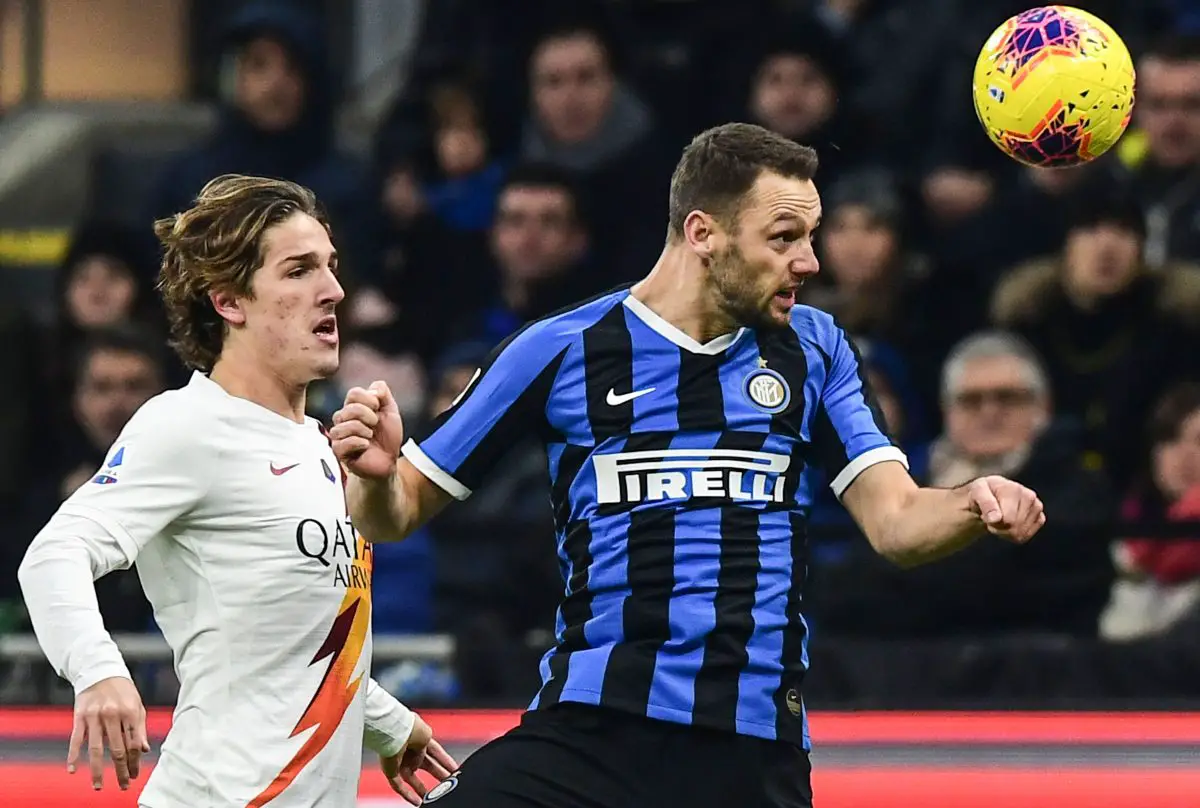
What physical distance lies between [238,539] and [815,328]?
1.22 m

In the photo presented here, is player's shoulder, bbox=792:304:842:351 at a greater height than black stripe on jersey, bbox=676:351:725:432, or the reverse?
player's shoulder, bbox=792:304:842:351

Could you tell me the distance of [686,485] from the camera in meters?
3.98

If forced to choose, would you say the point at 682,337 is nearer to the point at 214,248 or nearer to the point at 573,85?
the point at 214,248

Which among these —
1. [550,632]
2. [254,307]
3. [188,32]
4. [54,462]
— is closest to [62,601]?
[254,307]

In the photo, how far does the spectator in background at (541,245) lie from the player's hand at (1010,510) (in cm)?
459

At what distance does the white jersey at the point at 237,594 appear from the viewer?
3.71 m

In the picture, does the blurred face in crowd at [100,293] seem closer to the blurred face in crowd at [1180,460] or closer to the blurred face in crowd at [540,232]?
the blurred face in crowd at [540,232]

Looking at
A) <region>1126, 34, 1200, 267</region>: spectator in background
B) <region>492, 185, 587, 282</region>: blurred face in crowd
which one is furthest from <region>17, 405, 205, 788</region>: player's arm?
<region>1126, 34, 1200, 267</region>: spectator in background

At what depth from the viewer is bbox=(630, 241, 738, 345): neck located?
4.12m

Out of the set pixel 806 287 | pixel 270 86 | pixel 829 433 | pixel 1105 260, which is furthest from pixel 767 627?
pixel 270 86

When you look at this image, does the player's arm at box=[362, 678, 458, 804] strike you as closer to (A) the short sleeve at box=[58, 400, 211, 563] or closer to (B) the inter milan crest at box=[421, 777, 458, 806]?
(B) the inter milan crest at box=[421, 777, 458, 806]

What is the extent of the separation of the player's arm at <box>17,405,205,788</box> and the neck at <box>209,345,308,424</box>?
0.18m

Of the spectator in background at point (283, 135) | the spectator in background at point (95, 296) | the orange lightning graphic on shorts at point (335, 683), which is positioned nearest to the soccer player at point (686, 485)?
the orange lightning graphic on shorts at point (335, 683)

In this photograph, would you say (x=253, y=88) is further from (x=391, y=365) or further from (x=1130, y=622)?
(x=1130, y=622)
